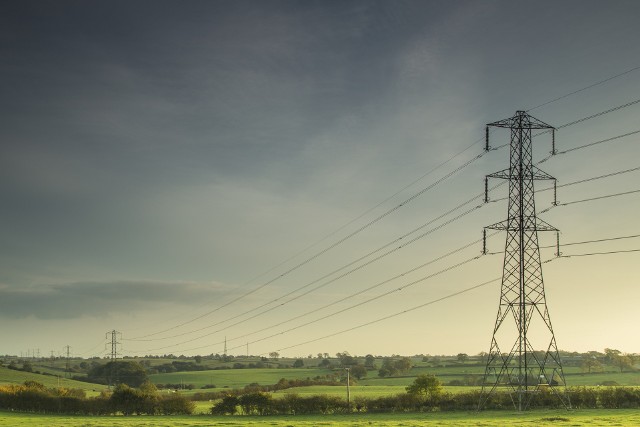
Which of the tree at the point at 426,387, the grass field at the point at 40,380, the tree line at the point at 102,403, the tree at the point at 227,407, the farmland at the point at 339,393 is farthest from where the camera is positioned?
the grass field at the point at 40,380

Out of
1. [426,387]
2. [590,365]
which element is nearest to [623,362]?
[590,365]

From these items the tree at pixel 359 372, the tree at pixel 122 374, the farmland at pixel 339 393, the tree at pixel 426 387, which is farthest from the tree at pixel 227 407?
the tree at pixel 359 372

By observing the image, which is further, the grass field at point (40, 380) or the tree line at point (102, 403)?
the grass field at point (40, 380)

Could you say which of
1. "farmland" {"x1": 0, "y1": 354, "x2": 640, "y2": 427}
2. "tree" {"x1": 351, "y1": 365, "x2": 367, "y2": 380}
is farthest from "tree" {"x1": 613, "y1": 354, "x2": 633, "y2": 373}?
"tree" {"x1": 351, "y1": 365, "x2": 367, "y2": 380}

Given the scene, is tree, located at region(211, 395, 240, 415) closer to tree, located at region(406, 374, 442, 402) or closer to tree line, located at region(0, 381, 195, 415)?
tree line, located at region(0, 381, 195, 415)

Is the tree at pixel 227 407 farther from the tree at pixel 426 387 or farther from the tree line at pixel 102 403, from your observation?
the tree at pixel 426 387

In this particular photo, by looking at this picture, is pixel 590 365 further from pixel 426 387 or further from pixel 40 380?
pixel 40 380

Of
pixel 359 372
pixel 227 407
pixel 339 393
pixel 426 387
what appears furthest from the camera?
pixel 359 372

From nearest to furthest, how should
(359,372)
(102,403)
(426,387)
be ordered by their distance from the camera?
(426,387), (102,403), (359,372)

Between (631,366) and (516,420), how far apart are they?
521ft

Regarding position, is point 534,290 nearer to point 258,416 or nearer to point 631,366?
point 258,416

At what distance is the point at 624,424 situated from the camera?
5250 cm

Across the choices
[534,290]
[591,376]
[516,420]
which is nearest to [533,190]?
[534,290]

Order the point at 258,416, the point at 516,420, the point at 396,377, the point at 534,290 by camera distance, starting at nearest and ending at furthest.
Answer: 1. the point at 516,420
2. the point at 534,290
3. the point at 258,416
4. the point at 396,377
